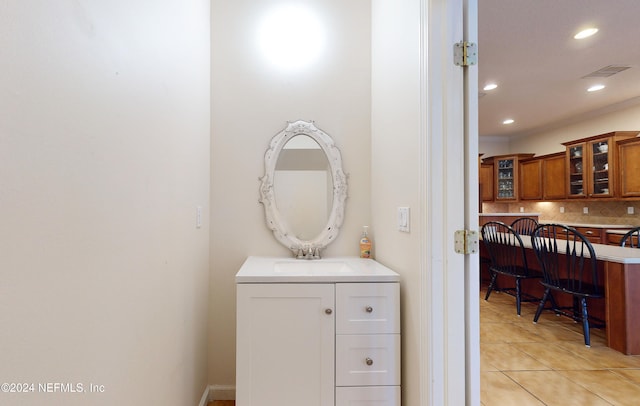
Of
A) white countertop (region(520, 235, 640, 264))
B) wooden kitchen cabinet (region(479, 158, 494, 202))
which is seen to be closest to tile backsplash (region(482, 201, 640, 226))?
wooden kitchen cabinet (region(479, 158, 494, 202))

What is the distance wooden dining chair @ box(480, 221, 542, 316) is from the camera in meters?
3.68

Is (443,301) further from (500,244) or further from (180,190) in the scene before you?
(500,244)

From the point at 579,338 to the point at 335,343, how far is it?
2.79 metres

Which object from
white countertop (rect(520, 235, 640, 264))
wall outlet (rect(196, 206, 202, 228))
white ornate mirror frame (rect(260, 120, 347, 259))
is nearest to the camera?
wall outlet (rect(196, 206, 202, 228))

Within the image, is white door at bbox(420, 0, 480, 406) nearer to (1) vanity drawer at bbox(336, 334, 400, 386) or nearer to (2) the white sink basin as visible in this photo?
(1) vanity drawer at bbox(336, 334, 400, 386)

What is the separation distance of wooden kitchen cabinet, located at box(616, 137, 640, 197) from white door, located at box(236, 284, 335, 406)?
5646 mm

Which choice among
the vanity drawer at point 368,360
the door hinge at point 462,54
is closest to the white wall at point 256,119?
the vanity drawer at point 368,360

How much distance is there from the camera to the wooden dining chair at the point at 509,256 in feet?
12.1

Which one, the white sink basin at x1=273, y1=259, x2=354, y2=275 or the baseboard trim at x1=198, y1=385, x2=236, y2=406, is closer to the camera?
the white sink basin at x1=273, y1=259, x2=354, y2=275

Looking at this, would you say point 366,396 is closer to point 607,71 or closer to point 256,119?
point 256,119

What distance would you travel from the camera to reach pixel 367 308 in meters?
1.57

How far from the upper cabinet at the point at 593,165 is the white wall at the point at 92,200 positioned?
632 cm

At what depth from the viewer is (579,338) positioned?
2961 mm

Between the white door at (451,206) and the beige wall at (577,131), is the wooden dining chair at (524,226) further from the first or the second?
the white door at (451,206)
